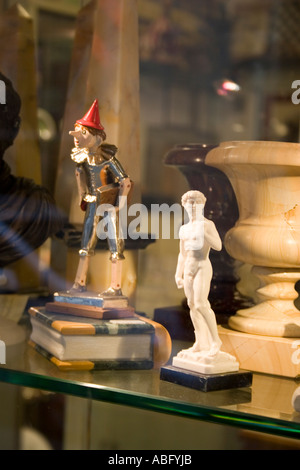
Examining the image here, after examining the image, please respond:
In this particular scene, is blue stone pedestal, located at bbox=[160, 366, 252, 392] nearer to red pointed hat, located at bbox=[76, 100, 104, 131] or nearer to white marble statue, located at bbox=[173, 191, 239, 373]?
white marble statue, located at bbox=[173, 191, 239, 373]

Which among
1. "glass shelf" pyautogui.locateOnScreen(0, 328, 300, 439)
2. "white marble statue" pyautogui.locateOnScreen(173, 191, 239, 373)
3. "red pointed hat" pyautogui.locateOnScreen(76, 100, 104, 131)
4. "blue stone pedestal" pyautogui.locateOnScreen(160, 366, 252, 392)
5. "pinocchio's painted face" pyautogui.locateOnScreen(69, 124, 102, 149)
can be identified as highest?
"red pointed hat" pyautogui.locateOnScreen(76, 100, 104, 131)

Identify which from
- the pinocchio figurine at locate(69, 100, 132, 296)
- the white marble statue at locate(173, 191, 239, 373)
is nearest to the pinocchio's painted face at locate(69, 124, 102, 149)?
the pinocchio figurine at locate(69, 100, 132, 296)

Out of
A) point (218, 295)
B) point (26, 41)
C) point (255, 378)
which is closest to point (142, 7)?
point (26, 41)

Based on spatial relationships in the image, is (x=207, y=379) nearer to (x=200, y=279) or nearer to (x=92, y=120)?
(x=200, y=279)

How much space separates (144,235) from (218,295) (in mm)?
135

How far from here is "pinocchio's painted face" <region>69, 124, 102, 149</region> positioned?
757 mm

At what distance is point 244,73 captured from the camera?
1.01m

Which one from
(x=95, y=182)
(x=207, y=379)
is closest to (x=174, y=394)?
(x=207, y=379)

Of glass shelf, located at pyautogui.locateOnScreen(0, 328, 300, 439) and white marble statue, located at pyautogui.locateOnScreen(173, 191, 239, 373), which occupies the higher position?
white marble statue, located at pyautogui.locateOnScreen(173, 191, 239, 373)

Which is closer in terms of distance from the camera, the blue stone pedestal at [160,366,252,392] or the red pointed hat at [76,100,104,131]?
the blue stone pedestal at [160,366,252,392]

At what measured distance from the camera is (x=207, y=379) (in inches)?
25.2

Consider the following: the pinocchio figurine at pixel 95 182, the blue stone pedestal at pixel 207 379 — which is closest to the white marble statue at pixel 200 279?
the blue stone pedestal at pixel 207 379

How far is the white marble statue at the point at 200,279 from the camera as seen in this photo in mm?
650

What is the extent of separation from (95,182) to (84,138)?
1.9 inches
